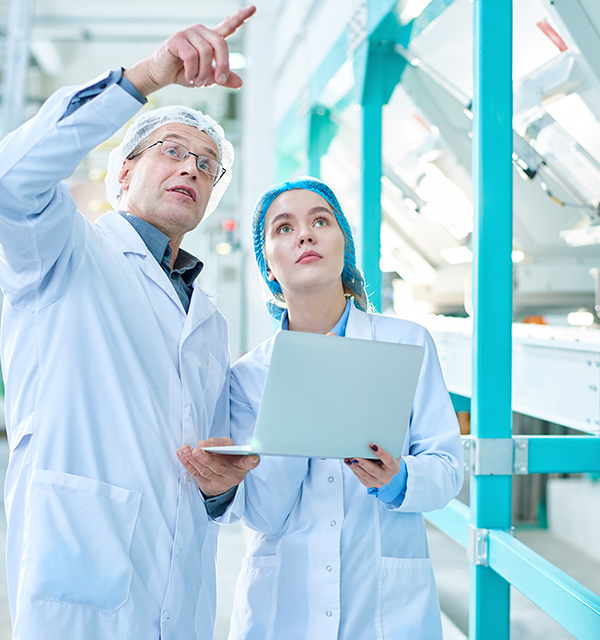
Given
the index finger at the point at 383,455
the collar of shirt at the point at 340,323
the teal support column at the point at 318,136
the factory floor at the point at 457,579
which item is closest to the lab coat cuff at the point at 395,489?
the index finger at the point at 383,455

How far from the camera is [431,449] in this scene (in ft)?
4.58

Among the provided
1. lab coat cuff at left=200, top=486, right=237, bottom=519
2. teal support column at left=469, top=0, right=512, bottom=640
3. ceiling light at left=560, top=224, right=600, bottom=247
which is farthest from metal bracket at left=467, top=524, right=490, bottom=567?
ceiling light at left=560, top=224, right=600, bottom=247

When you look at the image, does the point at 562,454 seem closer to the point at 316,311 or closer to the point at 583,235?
the point at 316,311

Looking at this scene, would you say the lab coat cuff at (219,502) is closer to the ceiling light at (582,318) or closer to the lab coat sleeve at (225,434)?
the lab coat sleeve at (225,434)

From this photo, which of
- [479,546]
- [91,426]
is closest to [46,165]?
[91,426]

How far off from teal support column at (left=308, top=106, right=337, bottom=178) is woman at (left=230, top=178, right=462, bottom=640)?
311 centimetres

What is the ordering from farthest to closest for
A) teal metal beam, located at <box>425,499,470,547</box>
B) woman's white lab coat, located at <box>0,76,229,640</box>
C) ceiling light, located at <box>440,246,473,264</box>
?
ceiling light, located at <box>440,246,473,264</box>
teal metal beam, located at <box>425,499,470,547</box>
woman's white lab coat, located at <box>0,76,229,640</box>

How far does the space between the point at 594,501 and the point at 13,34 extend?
255 inches

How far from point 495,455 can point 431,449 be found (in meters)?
0.57

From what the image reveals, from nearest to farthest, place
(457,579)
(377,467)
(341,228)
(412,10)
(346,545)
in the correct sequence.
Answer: (377,467), (346,545), (341,228), (412,10), (457,579)

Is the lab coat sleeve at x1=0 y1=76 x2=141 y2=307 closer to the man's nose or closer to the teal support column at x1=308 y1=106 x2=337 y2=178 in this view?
the man's nose

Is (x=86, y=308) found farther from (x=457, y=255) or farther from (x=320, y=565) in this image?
(x=457, y=255)

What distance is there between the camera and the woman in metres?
1.35

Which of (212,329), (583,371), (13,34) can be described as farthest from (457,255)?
(13,34)
